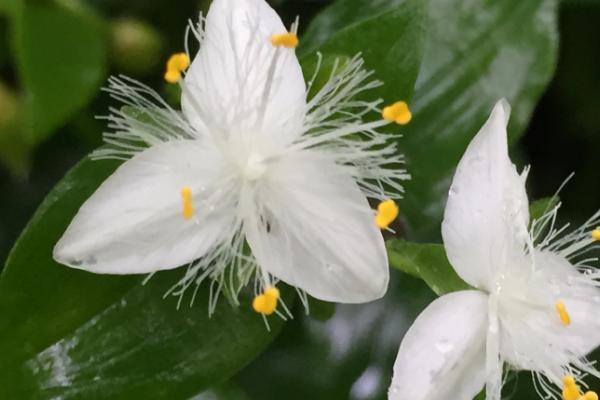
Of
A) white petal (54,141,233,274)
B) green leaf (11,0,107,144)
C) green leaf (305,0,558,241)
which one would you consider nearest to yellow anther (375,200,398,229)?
white petal (54,141,233,274)

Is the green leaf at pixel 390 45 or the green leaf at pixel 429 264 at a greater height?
the green leaf at pixel 390 45

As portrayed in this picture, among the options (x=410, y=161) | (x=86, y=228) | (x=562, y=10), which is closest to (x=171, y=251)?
(x=86, y=228)

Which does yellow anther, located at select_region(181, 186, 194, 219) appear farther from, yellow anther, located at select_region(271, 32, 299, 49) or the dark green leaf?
the dark green leaf

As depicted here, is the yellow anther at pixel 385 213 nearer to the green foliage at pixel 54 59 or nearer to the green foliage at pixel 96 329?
the green foliage at pixel 96 329

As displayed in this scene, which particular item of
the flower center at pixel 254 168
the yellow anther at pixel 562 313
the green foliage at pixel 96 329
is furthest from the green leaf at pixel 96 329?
the yellow anther at pixel 562 313

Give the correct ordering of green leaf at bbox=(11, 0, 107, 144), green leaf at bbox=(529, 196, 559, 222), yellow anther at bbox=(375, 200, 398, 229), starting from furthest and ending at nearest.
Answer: green leaf at bbox=(11, 0, 107, 144) → green leaf at bbox=(529, 196, 559, 222) → yellow anther at bbox=(375, 200, 398, 229)

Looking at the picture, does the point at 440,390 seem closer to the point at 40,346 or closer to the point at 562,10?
the point at 40,346
